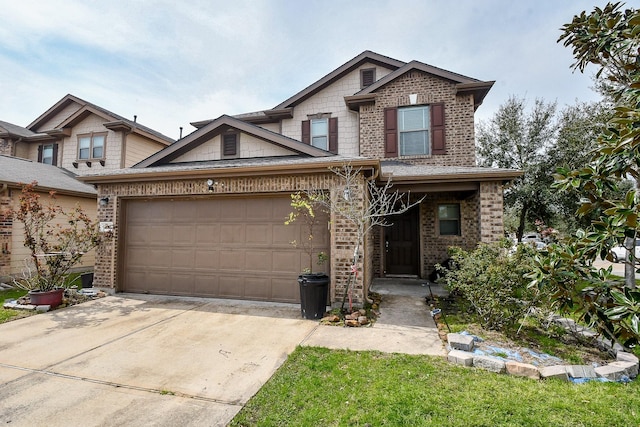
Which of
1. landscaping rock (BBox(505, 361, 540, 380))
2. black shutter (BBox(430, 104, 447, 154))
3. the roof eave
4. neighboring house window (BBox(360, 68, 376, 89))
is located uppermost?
neighboring house window (BBox(360, 68, 376, 89))

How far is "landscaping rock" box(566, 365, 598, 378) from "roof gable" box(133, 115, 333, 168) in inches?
254

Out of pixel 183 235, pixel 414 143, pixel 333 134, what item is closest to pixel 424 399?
pixel 183 235

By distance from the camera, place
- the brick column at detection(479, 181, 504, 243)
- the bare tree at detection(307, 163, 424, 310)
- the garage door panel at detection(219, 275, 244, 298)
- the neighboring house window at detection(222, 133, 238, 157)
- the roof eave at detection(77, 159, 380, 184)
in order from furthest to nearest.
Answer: the neighboring house window at detection(222, 133, 238, 157) < the brick column at detection(479, 181, 504, 243) < the garage door panel at detection(219, 275, 244, 298) < the roof eave at detection(77, 159, 380, 184) < the bare tree at detection(307, 163, 424, 310)

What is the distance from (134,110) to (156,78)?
6.74 meters

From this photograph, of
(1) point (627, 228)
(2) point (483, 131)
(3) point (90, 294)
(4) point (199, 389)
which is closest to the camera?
(1) point (627, 228)

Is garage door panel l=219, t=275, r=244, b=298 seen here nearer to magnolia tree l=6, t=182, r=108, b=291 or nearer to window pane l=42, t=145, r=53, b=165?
magnolia tree l=6, t=182, r=108, b=291

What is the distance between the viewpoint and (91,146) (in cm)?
1401

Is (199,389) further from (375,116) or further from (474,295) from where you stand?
(375,116)

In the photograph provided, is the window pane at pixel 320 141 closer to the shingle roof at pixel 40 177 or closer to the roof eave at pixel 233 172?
the roof eave at pixel 233 172

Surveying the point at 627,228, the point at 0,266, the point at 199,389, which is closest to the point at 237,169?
the point at 199,389

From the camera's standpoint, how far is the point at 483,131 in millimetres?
14844

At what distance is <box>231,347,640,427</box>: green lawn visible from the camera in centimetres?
283

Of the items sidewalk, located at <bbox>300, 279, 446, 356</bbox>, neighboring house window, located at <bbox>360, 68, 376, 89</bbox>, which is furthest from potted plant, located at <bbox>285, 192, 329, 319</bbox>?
neighboring house window, located at <bbox>360, 68, 376, 89</bbox>

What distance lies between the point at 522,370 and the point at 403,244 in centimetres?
680
